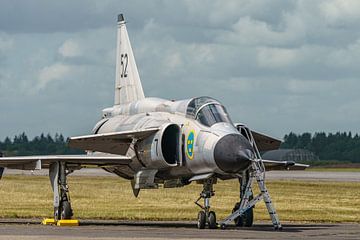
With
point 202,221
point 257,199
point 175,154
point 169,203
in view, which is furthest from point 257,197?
point 169,203

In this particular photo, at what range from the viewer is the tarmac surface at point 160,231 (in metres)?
22.0

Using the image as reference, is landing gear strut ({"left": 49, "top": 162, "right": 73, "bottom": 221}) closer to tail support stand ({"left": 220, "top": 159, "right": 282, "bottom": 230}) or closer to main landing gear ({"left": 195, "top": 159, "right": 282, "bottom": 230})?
main landing gear ({"left": 195, "top": 159, "right": 282, "bottom": 230})

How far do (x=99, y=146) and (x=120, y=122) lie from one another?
1382 millimetres

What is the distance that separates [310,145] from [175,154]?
156 metres

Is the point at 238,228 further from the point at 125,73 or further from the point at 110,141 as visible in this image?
the point at 125,73

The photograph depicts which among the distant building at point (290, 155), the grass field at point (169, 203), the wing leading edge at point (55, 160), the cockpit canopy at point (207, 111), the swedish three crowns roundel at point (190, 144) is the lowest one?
the grass field at point (169, 203)

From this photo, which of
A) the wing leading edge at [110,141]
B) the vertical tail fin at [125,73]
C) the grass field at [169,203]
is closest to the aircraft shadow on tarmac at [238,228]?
the wing leading edge at [110,141]

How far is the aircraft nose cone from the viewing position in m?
24.0

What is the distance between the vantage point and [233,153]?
24.0 meters

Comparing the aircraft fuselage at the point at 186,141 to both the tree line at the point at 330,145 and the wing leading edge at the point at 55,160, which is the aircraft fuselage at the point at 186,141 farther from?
the tree line at the point at 330,145

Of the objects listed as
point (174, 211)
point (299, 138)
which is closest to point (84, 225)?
point (174, 211)

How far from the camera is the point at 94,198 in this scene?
41125mm

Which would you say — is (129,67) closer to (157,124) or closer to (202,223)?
(157,124)

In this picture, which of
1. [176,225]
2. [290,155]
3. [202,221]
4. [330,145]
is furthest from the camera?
[330,145]
